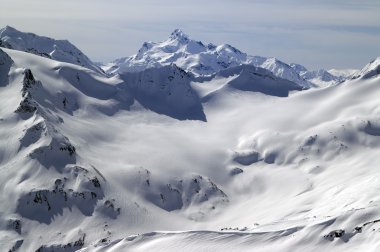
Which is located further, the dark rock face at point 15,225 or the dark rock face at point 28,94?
the dark rock face at point 28,94

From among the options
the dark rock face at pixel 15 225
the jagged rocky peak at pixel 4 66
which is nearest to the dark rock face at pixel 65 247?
the dark rock face at pixel 15 225

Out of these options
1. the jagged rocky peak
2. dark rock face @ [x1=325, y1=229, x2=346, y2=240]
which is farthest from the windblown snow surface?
dark rock face @ [x1=325, y1=229, x2=346, y2=240]

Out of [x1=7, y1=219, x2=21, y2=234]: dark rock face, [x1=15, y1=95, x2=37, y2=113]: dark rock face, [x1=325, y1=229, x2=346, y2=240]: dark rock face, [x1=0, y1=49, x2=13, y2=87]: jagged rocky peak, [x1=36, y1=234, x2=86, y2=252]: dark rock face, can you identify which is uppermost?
[x1=0, y1=49, x2=13, y2=87]: jagged rocky peak

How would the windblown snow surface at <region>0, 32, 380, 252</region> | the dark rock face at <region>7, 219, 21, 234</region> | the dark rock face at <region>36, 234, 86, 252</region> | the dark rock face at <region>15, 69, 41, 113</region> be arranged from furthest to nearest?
the dark rock face at <region>15, 69, 41, 113</region>, the windblown snow surface at <region>0, 32, 380, 252</region>, the dark rock face at <region>7, 219, 21, 234</region>, the dark rock face at <region>36, 234, 86, 252</region>

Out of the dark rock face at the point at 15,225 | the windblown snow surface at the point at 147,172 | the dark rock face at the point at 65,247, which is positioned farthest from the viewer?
the windblown snow surface at the point at 147,172

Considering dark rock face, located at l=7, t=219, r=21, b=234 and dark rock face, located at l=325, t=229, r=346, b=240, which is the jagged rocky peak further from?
dark rock face, located at l=325, t=229, r=346, b=240

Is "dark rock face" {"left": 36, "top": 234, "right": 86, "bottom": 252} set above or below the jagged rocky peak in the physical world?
below

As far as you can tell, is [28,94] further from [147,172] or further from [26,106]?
[147,172]

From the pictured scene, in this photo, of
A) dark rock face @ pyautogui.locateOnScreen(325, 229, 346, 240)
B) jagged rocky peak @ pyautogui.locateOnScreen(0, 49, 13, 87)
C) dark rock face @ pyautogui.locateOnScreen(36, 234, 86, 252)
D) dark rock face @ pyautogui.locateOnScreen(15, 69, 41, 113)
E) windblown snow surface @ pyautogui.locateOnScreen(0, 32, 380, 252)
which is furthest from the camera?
jagged rocky peak @ pyautogui.locateOnScreen(0, 49, 13, 87)

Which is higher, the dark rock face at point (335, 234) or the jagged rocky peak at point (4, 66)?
the jagged rocky peak at point (4, 66)

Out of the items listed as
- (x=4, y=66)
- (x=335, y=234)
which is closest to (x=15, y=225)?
(x=4, y=66)

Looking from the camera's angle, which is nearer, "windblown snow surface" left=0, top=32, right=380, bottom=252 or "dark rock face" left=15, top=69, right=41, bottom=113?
"windblown snow surface" left=0, top=32, right=380, bottom=252

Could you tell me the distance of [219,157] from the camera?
179m

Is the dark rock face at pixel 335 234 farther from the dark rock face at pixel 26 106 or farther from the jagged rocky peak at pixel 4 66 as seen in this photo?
the jagged rocky peak at pixel 4 66
